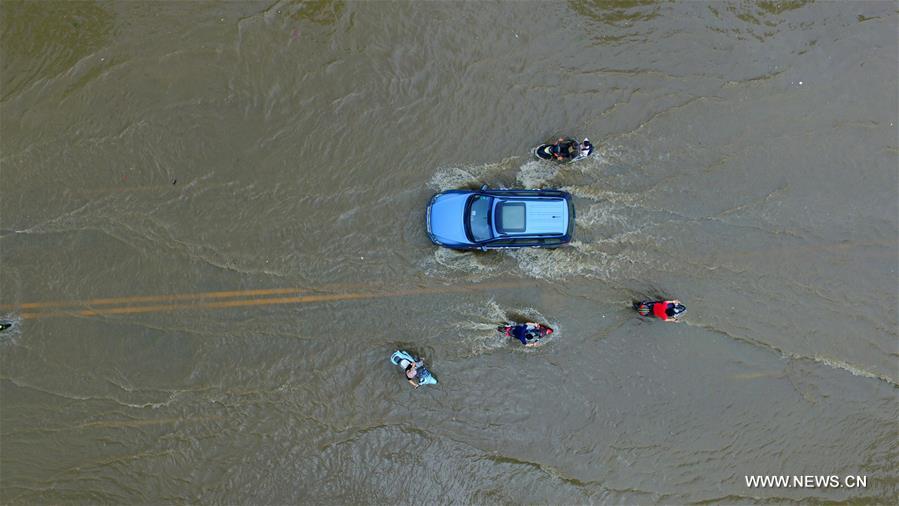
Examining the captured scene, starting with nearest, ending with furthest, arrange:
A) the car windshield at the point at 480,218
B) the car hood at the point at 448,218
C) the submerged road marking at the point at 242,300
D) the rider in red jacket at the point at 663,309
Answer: the car windshield at the point at 480,218, the car hood at the point at 448,218, the rider in red jacket at the point at 663,309, the submerged road marking at the point at 242,300

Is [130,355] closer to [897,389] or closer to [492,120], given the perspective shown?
[492,120]

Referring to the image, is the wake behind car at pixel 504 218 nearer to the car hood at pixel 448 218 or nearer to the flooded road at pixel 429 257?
the car hood at pixel 448 218

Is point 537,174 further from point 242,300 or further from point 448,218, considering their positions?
point 242,300

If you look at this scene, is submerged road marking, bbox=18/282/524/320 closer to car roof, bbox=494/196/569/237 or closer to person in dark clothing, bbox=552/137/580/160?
car roof, bbox=494/196/569/237

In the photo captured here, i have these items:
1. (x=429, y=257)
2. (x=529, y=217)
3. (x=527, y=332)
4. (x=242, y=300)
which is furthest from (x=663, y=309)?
(x=242, y=300)

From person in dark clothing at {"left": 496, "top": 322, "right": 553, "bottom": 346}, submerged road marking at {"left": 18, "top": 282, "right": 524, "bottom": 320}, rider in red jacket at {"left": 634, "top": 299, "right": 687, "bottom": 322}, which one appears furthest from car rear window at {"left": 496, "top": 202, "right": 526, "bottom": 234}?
rider in red jacket at {"left": 634, "top": 299, "right": 687, "bottom": 322}

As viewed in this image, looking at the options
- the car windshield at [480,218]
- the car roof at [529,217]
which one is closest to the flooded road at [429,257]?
the car windshield at [480,218]

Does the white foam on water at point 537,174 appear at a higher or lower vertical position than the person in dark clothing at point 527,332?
higher
